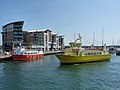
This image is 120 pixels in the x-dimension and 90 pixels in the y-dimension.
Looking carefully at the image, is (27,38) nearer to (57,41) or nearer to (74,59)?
(57,41)

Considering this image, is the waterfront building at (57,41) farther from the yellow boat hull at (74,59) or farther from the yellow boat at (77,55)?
the yellow boat hull at (74,59)

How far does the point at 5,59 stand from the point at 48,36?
264 feet

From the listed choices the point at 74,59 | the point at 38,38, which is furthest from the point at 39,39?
the point at 74,59

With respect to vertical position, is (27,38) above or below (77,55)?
above

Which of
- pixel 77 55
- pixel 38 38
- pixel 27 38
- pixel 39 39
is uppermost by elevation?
pixel 27 38

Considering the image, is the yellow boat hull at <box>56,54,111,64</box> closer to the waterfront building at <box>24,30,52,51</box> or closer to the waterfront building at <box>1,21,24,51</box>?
the waterfront building at <box>1,21,24,51</box>

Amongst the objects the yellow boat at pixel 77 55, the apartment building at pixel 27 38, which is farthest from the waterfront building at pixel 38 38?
the yellow boat at pixel 77 55

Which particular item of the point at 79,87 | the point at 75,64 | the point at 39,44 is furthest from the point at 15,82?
the point at 39,44

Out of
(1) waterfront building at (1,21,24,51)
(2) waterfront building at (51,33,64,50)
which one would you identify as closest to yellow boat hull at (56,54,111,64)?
(1) waterfront building at (1,21,24,51)

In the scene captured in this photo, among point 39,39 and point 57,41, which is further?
point 57,41

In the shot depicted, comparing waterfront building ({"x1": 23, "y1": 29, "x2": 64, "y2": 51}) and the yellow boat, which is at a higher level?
waterfront building ({"x1": 23, "y1": 29, "x2": 64, "y2": 51})

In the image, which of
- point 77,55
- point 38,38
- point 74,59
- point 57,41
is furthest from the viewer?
point 57,41

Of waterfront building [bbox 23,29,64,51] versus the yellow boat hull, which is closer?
the yellow boat hull

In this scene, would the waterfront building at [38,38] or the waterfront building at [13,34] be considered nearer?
the waterfront building at [13,34]
